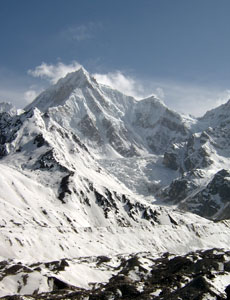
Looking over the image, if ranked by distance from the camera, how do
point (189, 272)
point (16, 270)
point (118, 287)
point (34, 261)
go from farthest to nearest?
point (34, 261) → point (189, 272) → point (16, 270) → point (118, 287)

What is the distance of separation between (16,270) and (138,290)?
39.0 meters

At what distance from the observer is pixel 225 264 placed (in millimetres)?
158125

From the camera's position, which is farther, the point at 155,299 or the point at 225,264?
the point at 225,264

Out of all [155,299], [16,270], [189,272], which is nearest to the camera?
[155,299]

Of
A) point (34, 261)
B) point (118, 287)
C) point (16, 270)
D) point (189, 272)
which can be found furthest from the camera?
point (34, 261)

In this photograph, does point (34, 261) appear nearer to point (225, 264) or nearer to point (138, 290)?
point (138, 290)

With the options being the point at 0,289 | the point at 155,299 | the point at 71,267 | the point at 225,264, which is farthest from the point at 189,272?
the point at 0,289

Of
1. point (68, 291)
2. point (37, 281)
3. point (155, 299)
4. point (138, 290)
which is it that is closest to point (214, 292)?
point (155, 299)

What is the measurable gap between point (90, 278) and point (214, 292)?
5815 cm

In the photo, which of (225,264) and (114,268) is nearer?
(225,264)

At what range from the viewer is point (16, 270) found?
141500 mm

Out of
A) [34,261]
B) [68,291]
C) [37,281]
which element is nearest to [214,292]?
[68,291]

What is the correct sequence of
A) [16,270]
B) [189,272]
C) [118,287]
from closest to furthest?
[118,287] → [16,270] → [189,272]

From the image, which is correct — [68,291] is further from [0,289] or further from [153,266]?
[153,266]
